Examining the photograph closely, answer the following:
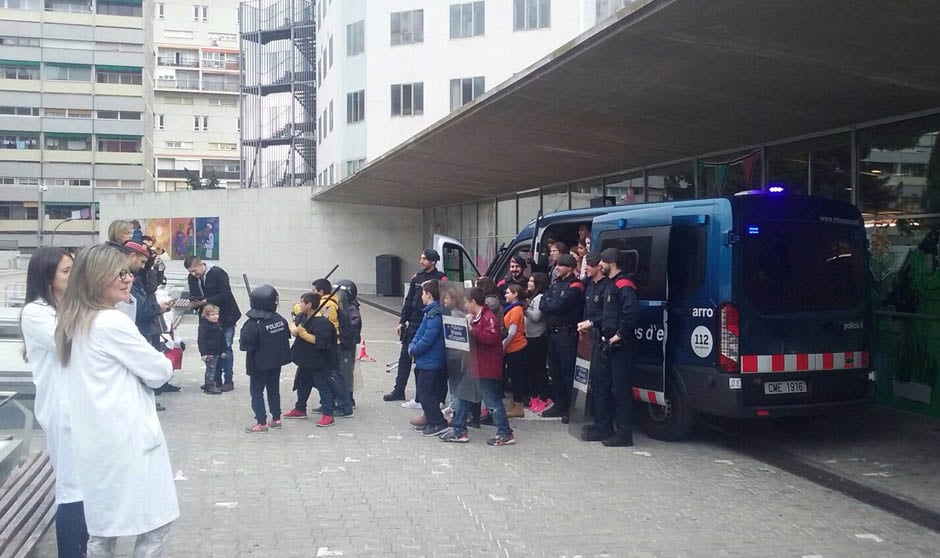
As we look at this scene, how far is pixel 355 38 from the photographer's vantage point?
140 ft

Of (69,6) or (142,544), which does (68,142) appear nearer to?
(69,6)

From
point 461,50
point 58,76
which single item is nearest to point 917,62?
point 461,50

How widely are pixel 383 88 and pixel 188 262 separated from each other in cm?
3106

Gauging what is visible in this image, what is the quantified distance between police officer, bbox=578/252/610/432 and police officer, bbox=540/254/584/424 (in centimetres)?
57

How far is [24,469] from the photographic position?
6.18 meters

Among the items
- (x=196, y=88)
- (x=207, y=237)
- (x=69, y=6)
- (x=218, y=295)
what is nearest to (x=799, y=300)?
(x=218, y=295)

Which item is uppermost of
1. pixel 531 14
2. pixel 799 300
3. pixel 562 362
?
pixel 531 14

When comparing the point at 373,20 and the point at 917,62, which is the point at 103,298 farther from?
the point at 373,20

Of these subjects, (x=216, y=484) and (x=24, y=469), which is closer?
(x=24, y=469)

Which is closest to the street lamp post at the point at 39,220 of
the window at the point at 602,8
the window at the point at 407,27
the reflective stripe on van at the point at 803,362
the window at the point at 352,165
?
the window at the point at 352,165

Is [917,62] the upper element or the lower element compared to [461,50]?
lower

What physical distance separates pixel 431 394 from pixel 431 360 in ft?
1.23

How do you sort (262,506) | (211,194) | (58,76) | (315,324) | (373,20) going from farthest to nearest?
1. (58,76)
2. (373,20)
3. (211,194)
4. (315,324)
5. (262,506)

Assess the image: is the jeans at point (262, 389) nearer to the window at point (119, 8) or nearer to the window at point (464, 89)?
the window at point (464, 89)
